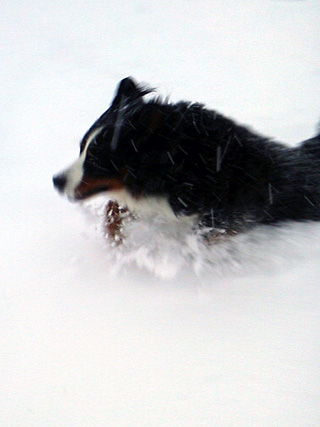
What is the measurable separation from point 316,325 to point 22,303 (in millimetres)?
1452

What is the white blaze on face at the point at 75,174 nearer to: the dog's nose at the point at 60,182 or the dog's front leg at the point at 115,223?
the dog's nose at the point at 60,182

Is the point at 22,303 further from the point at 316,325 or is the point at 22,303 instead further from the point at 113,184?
the point at 316,325

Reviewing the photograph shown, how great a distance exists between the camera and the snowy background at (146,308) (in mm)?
1610

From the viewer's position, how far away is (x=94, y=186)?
2432 mm

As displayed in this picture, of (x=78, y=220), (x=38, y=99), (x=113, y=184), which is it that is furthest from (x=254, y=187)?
(x=38, y=99)

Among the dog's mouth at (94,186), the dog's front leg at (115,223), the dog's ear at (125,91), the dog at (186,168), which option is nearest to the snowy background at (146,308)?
the dog's front leg at (115,223)

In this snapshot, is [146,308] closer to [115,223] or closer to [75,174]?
[115,223]

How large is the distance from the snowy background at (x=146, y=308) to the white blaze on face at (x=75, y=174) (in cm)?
35

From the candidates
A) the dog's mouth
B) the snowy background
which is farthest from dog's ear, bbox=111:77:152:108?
the snowy background

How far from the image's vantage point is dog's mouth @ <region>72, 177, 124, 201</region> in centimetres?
241

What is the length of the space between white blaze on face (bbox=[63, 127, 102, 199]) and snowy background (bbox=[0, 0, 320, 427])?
0.35 meters

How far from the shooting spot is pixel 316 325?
192 centimetres

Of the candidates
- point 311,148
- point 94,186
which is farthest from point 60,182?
point 311,148

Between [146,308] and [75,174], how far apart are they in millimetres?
943
